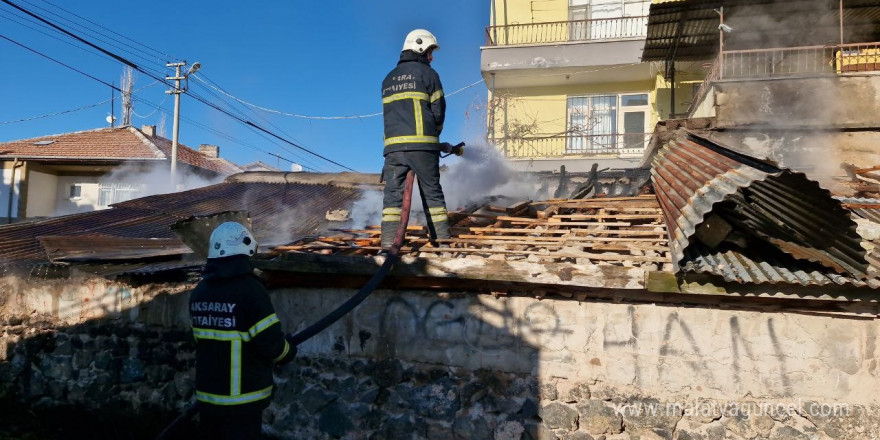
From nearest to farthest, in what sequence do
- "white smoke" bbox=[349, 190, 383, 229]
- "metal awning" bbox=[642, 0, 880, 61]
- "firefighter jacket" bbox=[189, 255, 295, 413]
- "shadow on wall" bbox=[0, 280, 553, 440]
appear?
1. "firefighter jacket" bbox=[189, 255, 295, 413]
2. "shadow on wall" bbox=[0, 280, 553, 440]
3. "white smoke" bbox=[349, 190, 383, 229]
4. "metal awning" bbox=[642, 0, 880, 61]

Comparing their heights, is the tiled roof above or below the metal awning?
below

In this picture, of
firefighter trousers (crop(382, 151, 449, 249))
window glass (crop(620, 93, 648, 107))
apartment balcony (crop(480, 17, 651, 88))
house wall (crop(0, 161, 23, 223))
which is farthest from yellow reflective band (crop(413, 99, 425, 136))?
house wall (crop(0, 161, 23, 223))

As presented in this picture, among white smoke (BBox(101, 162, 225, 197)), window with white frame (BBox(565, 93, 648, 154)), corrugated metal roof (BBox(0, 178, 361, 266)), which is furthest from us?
white smoke (BBox(101, 162, 225, 197))

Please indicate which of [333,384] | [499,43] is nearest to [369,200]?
[333,384]

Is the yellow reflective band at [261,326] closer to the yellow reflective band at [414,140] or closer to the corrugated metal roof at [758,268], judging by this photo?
the yellow reflective band at [414,140]

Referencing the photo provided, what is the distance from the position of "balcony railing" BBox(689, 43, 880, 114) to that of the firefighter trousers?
25.6 feet

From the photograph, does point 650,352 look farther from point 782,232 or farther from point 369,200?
point 369,200

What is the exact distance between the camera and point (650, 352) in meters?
3.69

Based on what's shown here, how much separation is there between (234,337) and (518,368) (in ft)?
7.06

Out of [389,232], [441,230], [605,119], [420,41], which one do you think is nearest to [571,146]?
[605,119]

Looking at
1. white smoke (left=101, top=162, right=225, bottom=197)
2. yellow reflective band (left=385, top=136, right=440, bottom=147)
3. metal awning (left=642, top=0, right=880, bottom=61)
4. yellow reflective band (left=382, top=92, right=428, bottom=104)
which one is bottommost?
yellow reflective band (left=385, top=136, right=440, bottom=147)

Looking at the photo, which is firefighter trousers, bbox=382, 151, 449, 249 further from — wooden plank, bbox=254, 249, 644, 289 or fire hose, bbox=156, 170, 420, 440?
wooden plank, bbox=254, 249, 644, 289

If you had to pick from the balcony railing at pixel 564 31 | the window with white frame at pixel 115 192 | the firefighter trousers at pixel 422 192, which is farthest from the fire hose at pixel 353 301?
the window with white frame at pixel 115 192

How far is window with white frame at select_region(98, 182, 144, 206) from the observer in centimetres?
2402
